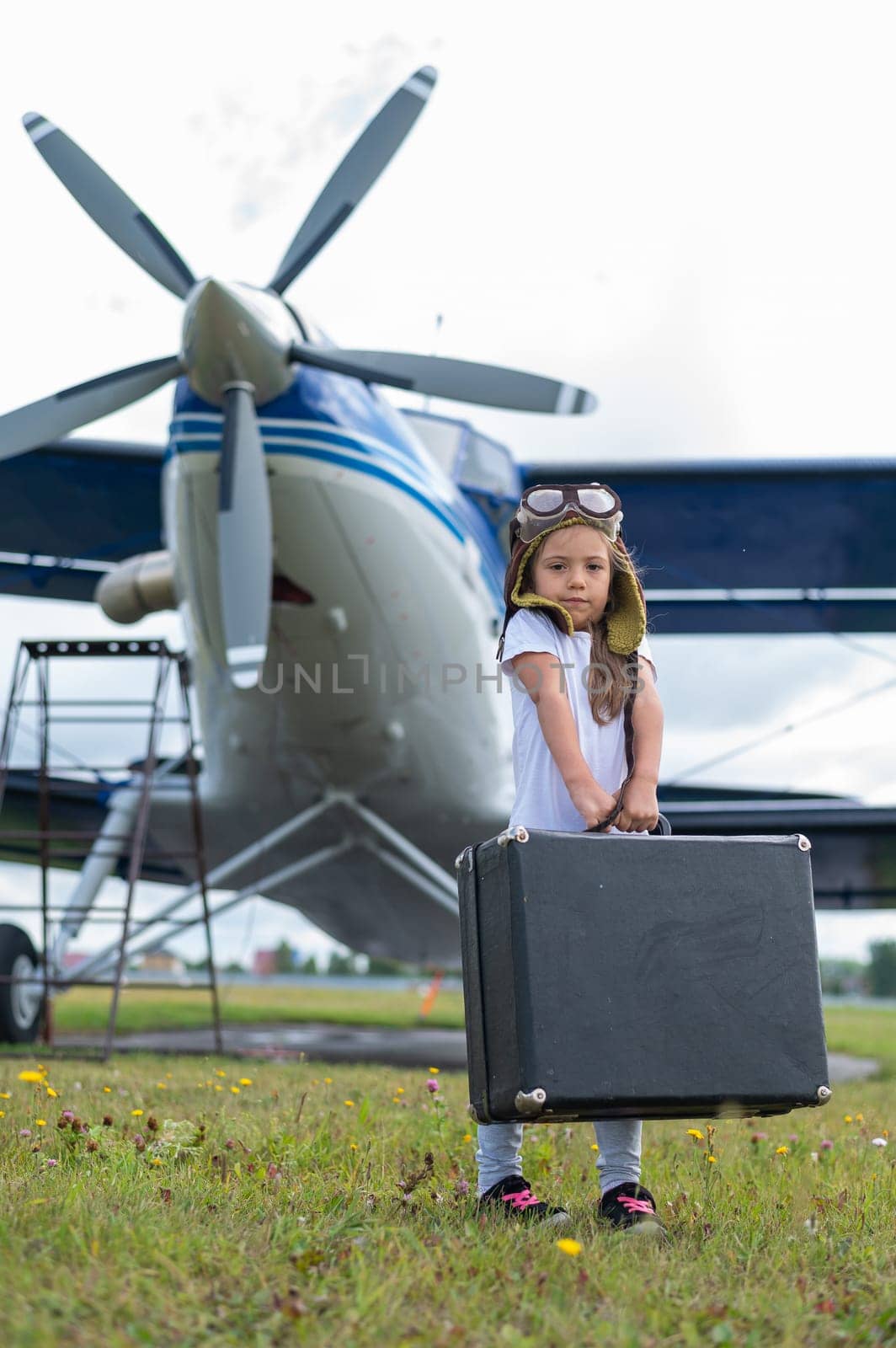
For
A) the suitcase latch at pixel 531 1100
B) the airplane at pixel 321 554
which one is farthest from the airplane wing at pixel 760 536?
the suitcase latch at pixel 531 1100

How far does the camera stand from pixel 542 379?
6066 mm

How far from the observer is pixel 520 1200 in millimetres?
1876

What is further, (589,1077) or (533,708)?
(533,708)

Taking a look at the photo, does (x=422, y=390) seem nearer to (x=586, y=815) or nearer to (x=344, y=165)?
(x=344, y=165)

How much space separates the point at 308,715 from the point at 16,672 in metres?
1.75

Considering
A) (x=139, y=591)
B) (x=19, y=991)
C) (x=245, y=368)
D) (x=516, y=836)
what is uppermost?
(x=245, y=368)

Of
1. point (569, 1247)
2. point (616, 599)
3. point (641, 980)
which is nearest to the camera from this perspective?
point (569, 1247)

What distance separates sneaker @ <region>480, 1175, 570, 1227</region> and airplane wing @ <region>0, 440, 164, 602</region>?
767 cm

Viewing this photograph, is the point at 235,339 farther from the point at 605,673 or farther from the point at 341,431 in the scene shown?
the point at 605,673

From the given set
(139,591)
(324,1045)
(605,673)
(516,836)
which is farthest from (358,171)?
(324,1045)

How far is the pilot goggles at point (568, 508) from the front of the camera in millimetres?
2154

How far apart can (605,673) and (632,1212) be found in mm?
916

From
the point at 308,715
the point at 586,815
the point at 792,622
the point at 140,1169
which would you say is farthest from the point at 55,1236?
the point at 792,622

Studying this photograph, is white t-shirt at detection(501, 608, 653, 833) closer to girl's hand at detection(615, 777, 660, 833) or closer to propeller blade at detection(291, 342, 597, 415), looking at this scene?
girl's hand at detection(615, 777, 660, 833)
